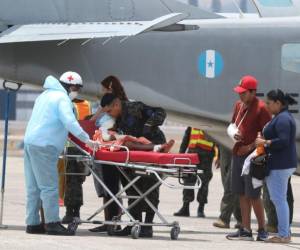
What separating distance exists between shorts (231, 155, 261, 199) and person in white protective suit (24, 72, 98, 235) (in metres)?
1.73

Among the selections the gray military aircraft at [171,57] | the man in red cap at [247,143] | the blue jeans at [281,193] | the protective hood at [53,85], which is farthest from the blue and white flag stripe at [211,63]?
the protective hood at [53,85]

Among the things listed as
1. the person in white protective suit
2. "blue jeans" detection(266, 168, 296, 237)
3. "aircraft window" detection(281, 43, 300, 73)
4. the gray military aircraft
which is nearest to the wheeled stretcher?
the person in white protective suit

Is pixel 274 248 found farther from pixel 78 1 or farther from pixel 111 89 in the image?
pixel 78 1

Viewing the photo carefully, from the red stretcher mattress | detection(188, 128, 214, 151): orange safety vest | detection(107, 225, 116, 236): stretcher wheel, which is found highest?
the red stretcher mattress

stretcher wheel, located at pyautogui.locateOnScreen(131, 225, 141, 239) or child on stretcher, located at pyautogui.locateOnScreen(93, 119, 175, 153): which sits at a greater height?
child on stretcher, located at pyautogui.locateOnScreen(93, 119, 175, 153)

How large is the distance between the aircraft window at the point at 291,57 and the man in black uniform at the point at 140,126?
2271 mm

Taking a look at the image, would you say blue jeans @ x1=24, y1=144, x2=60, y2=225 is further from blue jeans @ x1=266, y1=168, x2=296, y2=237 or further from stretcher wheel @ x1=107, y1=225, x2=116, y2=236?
blue jeans @ x1=266, y1=168, x2=296, y2=237

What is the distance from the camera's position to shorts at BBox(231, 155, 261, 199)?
13695 mm

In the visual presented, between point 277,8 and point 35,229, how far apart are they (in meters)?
4.44

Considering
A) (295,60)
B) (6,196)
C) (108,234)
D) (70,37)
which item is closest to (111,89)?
(70,37)

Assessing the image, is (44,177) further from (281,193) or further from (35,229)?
(281,193)

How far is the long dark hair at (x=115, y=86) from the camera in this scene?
1398 centimetres

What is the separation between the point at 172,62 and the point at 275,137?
227 cm

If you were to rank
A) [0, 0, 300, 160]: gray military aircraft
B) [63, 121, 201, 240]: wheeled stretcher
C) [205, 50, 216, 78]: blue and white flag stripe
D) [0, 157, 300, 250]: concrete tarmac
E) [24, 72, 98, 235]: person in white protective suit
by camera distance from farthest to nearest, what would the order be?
[205, 50, 216, 78]: blue and white flag stripe
[0, 0, 300, 160]: gray military aircraft
[24, 72, 98, 235]: person in white protective suit
[63, 121, 201, 240]: wheeled stretcher
[0, 157, 300, 250]: concrete tarmac
